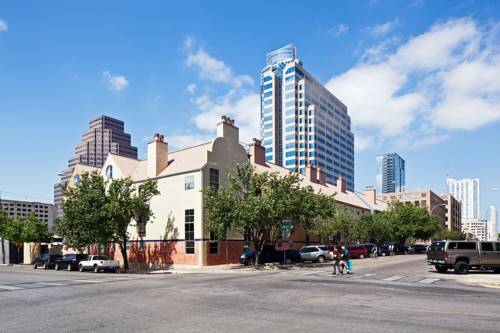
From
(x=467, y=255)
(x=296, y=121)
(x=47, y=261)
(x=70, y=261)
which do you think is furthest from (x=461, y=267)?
(x=296, y=121)

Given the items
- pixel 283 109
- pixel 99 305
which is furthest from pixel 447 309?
pixel 283 109

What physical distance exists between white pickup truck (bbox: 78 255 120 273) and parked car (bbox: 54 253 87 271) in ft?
5.21

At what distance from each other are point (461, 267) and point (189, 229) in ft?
71.0

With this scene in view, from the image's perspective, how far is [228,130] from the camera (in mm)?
42375

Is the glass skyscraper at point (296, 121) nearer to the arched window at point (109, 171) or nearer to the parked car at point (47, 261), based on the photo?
the arched window at point (109, 171)

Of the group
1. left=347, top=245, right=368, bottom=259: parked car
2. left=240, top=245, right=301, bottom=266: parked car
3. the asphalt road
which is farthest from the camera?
left=347, top=245, right=368, bottom=259: parked car

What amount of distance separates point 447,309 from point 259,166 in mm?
36447

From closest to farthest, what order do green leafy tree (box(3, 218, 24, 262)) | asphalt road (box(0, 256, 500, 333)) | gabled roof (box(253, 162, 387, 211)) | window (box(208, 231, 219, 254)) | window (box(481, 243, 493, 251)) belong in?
1. asphalt road (box(0, 256, 500, 333))
2. window (box(481, 243, 493, 251))
3. window (box(208, 231, 219, 254))
4. green leafy tree (box(3, 218, 24, 262))
5. gabled roof (box(253, 162, 387, 211))

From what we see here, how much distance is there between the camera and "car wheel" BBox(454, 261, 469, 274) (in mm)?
27375

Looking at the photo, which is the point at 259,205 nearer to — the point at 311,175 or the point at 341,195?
the point at 311,175

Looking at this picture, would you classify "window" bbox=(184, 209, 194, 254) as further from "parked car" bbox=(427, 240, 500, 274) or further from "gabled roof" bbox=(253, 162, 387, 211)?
"parked car" bbox=(427, 240, 500, 274)

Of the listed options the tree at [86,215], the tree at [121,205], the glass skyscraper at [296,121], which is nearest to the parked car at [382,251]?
the tree at [121,205]

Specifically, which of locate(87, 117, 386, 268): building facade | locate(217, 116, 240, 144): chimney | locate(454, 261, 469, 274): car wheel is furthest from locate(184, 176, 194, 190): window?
locate(454, 261, 469, 274): car wheel

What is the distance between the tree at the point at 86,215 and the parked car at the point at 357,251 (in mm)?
27498
